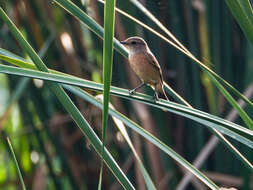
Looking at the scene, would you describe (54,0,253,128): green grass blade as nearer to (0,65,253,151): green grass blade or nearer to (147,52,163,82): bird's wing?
(0,65,253,151): green grass blade

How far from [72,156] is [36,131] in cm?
37

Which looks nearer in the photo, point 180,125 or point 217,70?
point 217,70

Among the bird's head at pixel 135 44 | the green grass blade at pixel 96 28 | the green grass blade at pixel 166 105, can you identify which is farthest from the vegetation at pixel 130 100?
the green grass blade at pixel 166 105

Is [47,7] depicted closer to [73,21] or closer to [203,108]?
[73,21]

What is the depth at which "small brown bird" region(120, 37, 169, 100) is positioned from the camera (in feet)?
10.2

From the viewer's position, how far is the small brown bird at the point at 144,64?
3.11 metres

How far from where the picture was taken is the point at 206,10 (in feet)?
10.9

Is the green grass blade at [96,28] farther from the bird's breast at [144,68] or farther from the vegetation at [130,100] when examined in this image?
the vegetation at [130,100]

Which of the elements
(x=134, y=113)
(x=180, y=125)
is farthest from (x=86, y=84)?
(x=180, y=125)

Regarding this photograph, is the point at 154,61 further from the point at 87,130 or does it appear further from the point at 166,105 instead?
the point at 87,130

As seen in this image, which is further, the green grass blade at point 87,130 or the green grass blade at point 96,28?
the green grass blade at point 96,28

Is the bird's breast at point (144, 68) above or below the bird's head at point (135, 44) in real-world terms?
below

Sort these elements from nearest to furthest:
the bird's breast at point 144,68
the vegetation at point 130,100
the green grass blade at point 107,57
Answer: the green grass blade at point 107,57 < the bird's breast at point 144,68 < the vegetation at point 130,100

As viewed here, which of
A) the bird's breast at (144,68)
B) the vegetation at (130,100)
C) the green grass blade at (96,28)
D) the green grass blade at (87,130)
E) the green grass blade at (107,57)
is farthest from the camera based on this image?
the vegetation at (130,100)
